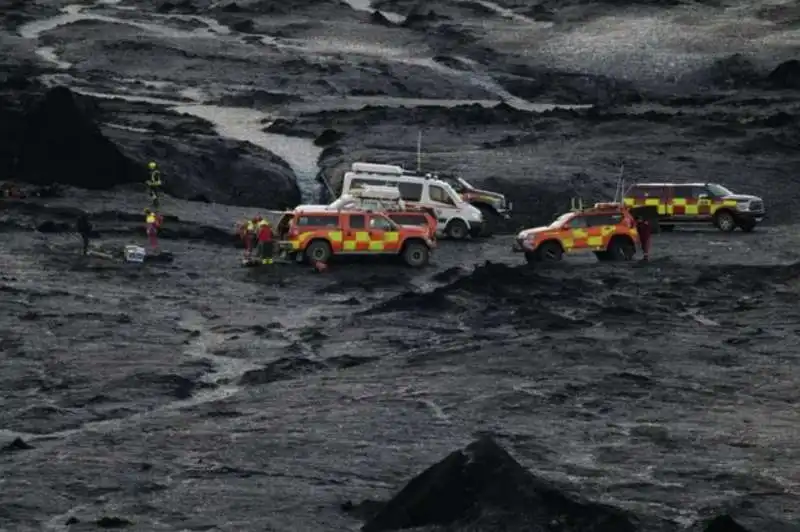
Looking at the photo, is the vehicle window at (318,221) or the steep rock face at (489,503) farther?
the vehicle window at (318,221)

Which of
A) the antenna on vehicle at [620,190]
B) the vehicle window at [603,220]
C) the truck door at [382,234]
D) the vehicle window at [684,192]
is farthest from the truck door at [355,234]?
the vehicle window at [684,192]

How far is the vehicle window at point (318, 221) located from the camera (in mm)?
47750

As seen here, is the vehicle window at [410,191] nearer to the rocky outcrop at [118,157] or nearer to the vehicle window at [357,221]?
the vehicle window at [357,221]

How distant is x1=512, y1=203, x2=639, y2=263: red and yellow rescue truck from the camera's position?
49.3 metres

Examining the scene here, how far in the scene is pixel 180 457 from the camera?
3108 centimetres

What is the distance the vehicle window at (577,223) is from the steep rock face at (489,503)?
22.2 metres

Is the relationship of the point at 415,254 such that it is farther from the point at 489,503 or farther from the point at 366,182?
the point at 489,503

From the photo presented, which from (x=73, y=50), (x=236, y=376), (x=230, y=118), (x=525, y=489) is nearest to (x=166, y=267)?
(x=236, y=376)

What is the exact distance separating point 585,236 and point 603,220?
0.61 meters

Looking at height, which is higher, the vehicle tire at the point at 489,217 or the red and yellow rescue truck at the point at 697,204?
the red and yellow rescue truck at the point at 697,204

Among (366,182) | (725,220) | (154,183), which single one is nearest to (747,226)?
(725,220)

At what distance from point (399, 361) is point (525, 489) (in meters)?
12.4

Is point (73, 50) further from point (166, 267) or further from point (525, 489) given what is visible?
point (525, 489)

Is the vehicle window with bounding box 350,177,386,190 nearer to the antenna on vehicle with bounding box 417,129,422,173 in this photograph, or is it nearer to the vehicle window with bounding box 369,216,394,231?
the antenna on vehicle with bounding box 417,129,422,173
